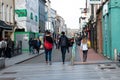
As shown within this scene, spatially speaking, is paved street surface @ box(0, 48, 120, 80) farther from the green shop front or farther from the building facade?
the green shop front

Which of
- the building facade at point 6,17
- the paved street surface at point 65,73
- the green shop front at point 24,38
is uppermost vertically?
the building facade at point 6,17

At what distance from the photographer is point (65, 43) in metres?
25.3

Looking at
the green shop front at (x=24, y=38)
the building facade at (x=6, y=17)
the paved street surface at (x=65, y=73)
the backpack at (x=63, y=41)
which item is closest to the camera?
the paved street surface at (x=65, y=73)

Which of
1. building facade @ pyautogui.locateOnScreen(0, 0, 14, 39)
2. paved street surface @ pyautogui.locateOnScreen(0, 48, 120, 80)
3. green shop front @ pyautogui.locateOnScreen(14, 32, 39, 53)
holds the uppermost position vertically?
building facade @ pyautogui.locateOnScreen(0, 0, 14, 39)

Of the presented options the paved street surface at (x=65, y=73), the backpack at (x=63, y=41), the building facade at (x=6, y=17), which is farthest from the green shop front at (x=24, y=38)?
the paved street surface at (x=65, y=73)

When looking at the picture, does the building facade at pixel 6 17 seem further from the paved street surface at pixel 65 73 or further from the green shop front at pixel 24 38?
the paved street surface at pixel 65 73

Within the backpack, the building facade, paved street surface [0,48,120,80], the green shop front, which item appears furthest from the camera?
the green shop front

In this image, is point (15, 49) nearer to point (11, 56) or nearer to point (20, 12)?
point (11, 56)

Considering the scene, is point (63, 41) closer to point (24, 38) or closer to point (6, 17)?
point (6, 17)

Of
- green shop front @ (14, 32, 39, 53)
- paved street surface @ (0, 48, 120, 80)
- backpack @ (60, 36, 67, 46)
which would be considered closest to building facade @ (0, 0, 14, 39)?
green shop front @ (14, 32, 39, 53)

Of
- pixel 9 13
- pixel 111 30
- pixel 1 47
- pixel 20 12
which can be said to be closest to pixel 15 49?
pixel 1 47

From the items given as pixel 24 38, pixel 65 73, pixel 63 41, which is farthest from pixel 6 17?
pixel 65 73

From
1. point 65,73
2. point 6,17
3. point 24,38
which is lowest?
point 65,73

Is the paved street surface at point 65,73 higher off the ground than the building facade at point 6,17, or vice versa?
the building facade at point 6,17
